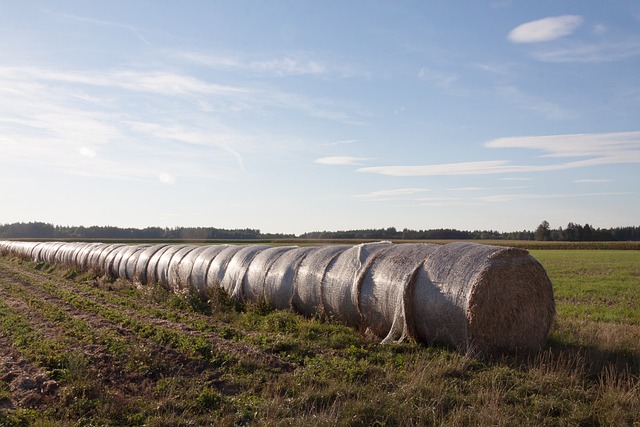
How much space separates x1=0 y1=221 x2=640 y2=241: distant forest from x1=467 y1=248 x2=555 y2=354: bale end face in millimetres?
83665

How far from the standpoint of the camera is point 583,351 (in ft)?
28.0

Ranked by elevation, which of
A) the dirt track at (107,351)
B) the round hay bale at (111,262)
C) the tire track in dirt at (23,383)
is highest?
the round hay bale at (111,262)

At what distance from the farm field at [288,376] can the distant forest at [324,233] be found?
274 ft

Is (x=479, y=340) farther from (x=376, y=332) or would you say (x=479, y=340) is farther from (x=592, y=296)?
(x=592, y=296)

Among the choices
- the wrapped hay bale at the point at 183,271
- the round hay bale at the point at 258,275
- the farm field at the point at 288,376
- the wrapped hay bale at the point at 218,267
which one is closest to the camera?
the farm field at the point at 288,376

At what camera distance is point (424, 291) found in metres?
8.87

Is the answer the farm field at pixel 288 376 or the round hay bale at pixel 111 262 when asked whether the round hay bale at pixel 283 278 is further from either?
the round hay bale at pixel 111 262

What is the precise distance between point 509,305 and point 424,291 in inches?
53.2

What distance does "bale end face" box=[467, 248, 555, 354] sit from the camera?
27.6ft

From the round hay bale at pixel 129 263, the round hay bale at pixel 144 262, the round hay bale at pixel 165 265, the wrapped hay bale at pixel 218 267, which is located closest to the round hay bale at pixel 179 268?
the round hay bale at pixel 165 265

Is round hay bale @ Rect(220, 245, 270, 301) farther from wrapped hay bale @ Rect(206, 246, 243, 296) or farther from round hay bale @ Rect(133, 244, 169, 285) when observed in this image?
round hay bale @ Rect(133, 244, 169, 285)

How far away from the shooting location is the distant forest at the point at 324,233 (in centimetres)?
9462

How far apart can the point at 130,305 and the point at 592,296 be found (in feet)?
44.6

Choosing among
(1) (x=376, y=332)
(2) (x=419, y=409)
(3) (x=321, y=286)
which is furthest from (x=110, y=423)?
(3) (x=321, y=286)
